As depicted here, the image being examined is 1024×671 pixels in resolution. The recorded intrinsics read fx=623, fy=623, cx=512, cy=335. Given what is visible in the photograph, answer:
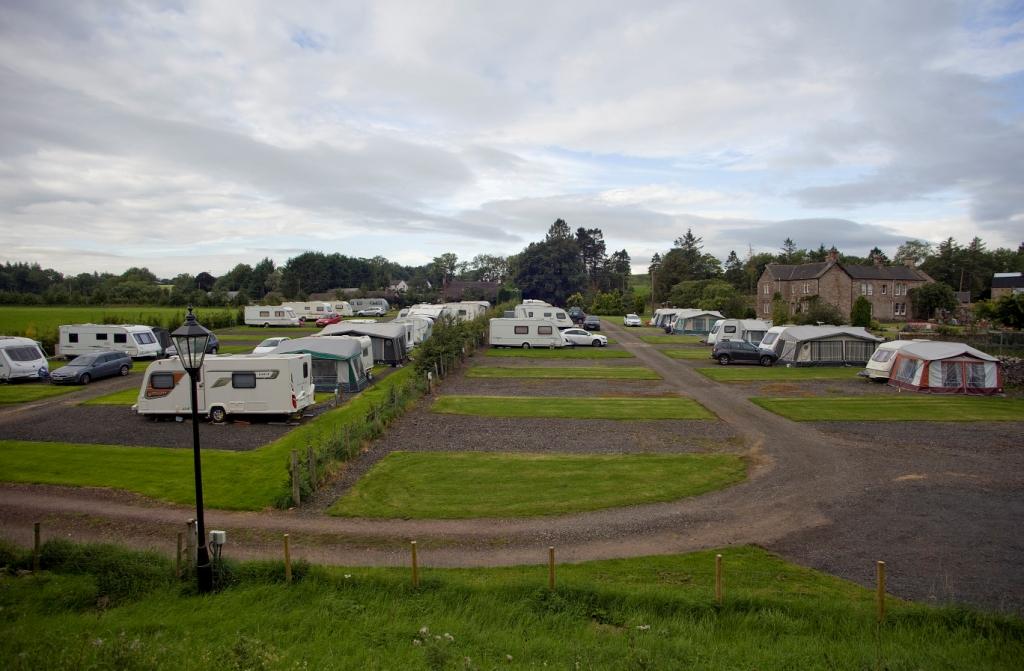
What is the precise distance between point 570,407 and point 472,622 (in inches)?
643

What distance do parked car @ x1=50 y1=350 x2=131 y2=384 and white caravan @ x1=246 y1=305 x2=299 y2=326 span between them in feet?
100.0

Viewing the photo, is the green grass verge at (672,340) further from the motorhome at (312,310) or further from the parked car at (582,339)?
the motorhome at (312,310)

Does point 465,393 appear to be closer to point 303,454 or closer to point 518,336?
point 303,454

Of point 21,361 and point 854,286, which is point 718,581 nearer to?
point 21,361

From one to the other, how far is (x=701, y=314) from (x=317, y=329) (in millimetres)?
35957

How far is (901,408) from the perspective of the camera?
78.3 ft

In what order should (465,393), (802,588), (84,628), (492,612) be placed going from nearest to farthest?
(84,628), (492,612), (802,588), (465,393)

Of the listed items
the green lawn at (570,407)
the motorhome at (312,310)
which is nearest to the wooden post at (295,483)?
the green lawn at (570,407)

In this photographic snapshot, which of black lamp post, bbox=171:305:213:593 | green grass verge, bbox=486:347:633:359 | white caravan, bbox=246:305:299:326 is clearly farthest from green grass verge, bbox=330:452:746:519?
white caravan, bbox=246:305:299:326

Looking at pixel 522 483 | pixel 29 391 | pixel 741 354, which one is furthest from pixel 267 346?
pixel 741 354

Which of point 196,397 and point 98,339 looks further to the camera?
point 98,339

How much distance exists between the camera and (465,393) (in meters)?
27.2

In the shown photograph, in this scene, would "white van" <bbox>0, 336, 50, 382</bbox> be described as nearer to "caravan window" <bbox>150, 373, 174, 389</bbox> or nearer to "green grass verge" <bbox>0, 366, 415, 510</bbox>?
"green grass verge" <bbox>0, 366, 415, 510</bbox>

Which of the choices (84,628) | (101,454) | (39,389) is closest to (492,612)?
(84,628)
